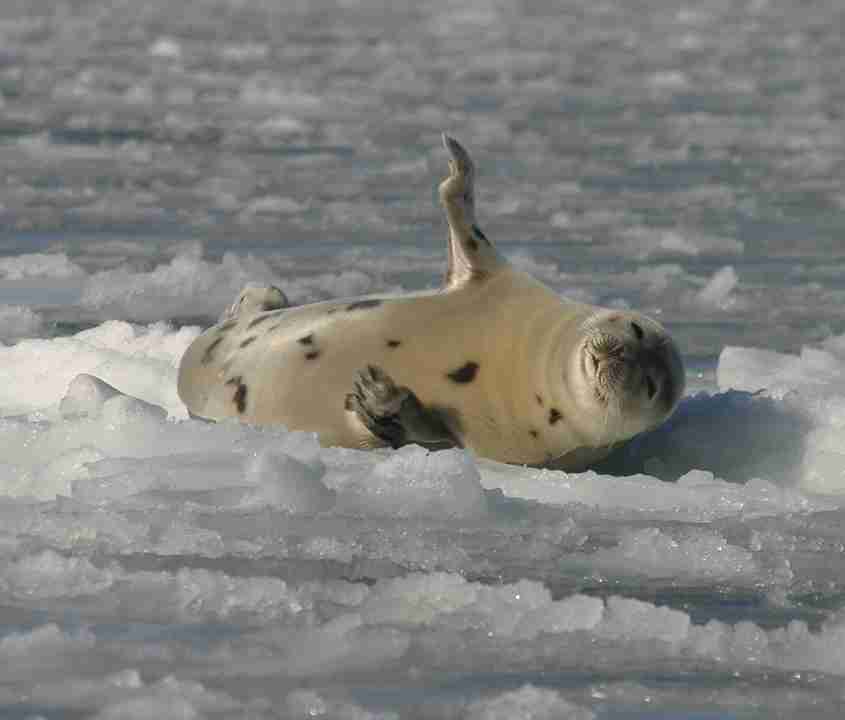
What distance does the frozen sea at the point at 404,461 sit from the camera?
3.09m

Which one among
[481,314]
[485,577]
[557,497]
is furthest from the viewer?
[481,314]

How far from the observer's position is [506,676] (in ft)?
10.1

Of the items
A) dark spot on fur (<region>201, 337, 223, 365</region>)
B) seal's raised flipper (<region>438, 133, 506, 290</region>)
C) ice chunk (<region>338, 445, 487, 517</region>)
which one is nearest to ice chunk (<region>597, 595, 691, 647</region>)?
ice chunk (<region>338, 445, 487, 517</region>)

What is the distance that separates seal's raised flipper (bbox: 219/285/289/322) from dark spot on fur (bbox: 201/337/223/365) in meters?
0.23

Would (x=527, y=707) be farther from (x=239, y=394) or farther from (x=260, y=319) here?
(x=260, y=319)

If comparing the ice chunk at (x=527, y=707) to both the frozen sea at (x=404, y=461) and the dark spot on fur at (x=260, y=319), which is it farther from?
the dark spot on fur at (x=260, y=319)

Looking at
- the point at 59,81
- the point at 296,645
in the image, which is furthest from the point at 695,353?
the point at 59,81

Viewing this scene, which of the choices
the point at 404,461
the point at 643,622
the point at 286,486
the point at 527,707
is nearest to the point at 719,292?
the point at 404,461

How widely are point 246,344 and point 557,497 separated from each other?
1.07m

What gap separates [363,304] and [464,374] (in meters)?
0.36

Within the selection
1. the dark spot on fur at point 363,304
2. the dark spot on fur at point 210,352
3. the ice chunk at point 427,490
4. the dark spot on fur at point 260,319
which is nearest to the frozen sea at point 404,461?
the ice chunk at point 427,490

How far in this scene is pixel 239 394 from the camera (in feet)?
15.8

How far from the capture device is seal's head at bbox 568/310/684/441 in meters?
4.38

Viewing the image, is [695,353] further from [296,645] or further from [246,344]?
[296,645]
